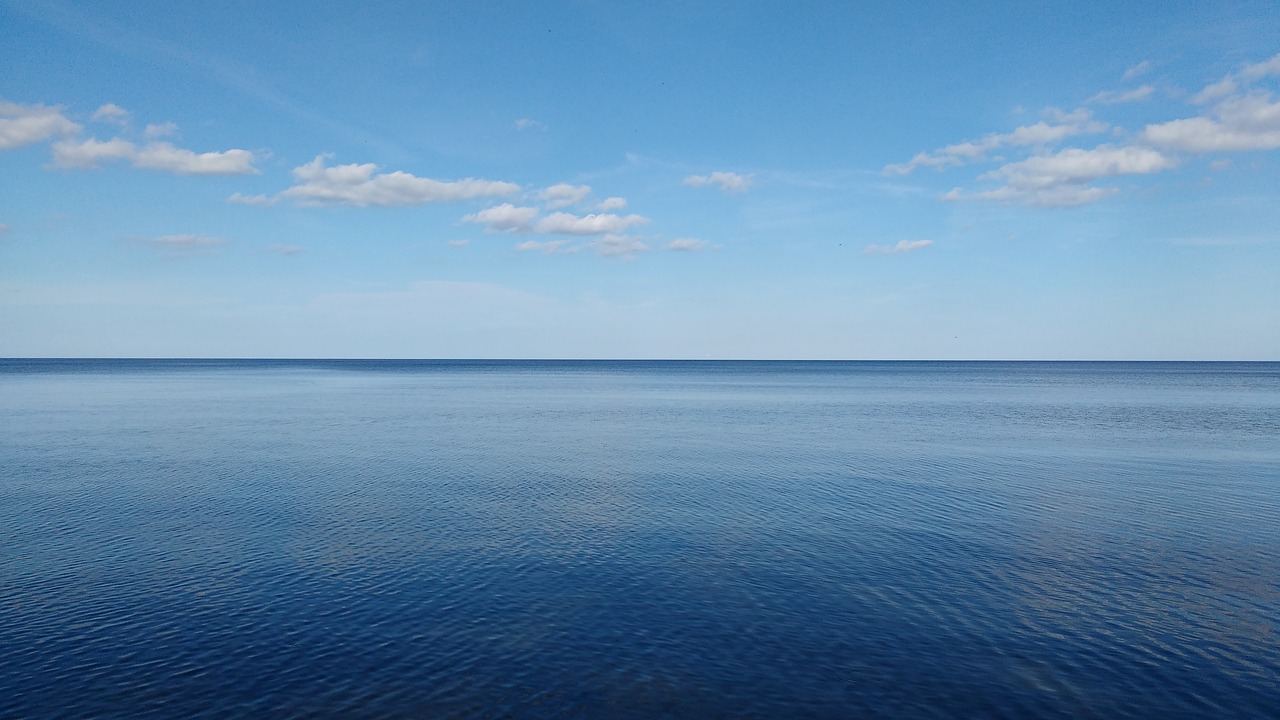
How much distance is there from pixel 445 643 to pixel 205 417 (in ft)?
238

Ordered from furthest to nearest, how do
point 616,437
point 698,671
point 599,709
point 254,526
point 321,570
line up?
1. point 616,437
2. point 254,526
3. point 321,570
4. point 698,671
5. point 599,709

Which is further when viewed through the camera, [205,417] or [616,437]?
[205,417]

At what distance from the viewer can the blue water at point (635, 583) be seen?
17422 mm

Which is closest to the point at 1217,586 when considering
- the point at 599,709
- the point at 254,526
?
the point at 599,709

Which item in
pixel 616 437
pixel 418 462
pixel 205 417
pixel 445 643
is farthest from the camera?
pixel 205 417

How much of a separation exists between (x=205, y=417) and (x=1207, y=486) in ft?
288

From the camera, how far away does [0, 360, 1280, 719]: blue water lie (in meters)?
17.4

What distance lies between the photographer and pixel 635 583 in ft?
82.0

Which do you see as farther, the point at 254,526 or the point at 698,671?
the point at 254,526

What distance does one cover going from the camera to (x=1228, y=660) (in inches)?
748

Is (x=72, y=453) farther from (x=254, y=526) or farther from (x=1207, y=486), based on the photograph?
(x=1207, y=486)

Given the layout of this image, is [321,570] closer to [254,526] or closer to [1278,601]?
[254,526]

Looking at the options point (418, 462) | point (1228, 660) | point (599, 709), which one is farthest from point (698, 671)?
point (418, 462)

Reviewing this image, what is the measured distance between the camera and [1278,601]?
2312cm
